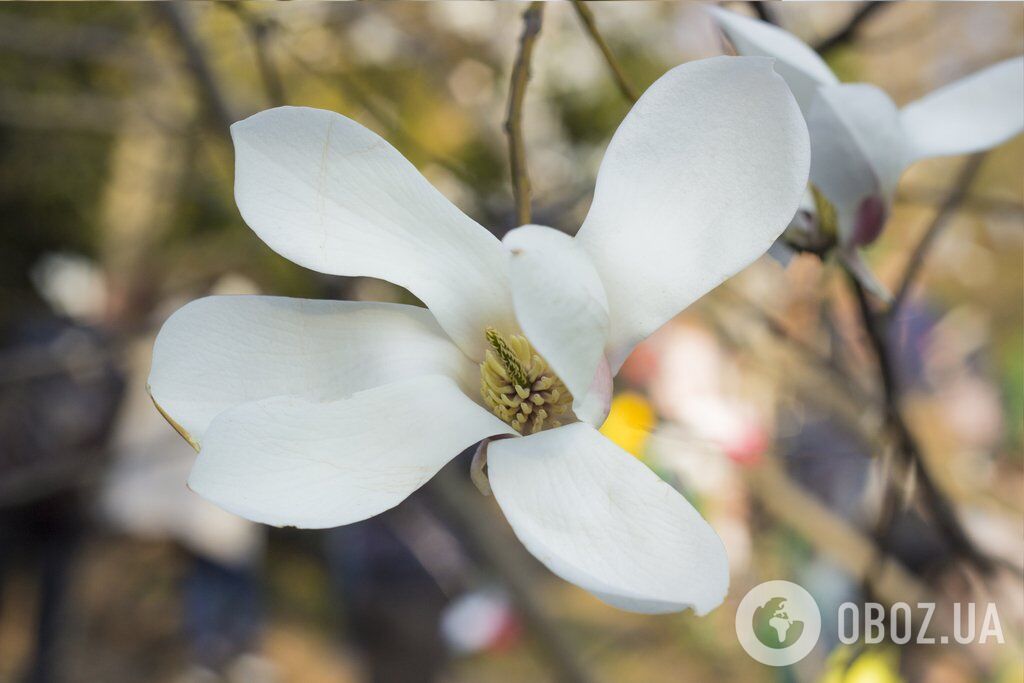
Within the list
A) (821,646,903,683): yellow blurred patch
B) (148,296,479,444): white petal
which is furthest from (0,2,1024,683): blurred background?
(148,296,479,444): white petal

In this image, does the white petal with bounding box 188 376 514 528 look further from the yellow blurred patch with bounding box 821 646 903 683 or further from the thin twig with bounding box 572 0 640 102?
the yellow blurred patch with bounding box 821 646 903 683

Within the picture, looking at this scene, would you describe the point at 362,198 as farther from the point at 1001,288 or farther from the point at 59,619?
the point at 1001,288

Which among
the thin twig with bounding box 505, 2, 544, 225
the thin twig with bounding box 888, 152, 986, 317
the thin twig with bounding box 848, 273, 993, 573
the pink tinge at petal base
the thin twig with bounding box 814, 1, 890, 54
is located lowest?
the thin twig with bounding box 848, 273, 993, 573

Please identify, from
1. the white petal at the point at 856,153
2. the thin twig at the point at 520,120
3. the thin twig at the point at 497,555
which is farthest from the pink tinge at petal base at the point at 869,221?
the thin twig at the point at 497,555

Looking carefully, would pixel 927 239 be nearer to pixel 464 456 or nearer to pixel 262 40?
pixel 262 40


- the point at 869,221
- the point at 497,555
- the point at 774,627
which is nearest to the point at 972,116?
the point at 869,221

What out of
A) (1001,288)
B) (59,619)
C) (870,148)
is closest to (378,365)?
(870,148)
